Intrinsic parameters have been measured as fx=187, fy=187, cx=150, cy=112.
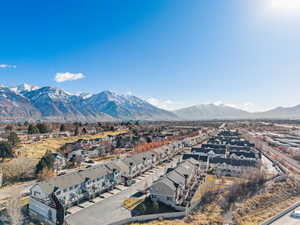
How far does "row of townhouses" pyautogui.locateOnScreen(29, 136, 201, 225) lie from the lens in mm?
27456

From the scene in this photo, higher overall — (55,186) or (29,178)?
(55,186)

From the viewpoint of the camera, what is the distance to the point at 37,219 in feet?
87.9

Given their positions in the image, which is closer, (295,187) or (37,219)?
(37,219)

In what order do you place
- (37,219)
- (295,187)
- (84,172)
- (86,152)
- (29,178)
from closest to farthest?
1. (37,219)
2. (84,172)
3. (295,187)
4. (29,178)
5. (86,152)

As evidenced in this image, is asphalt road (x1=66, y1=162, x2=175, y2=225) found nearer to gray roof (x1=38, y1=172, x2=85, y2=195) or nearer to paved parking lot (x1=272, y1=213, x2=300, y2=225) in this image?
gray roof (x1=38, y1=172, x2=85, y2=195)

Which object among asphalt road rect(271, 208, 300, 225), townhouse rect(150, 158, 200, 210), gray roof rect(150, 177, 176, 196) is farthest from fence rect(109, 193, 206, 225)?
asphalt road rect(271, 208, 300, 225)

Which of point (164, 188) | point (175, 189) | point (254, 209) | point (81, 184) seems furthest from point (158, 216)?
point (254, 209)

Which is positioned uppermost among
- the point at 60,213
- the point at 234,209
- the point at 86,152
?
the point at 60,213

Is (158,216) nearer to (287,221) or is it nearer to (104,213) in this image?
(104,213)

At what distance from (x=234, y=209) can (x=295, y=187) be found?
17.3 m

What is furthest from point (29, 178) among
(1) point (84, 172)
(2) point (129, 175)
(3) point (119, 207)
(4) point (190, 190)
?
(4) point (190, 190)

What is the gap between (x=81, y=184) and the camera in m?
32.3

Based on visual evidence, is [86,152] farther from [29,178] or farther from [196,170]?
[196,170]

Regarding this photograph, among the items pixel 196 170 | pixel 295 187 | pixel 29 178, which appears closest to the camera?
pixel 295 187
